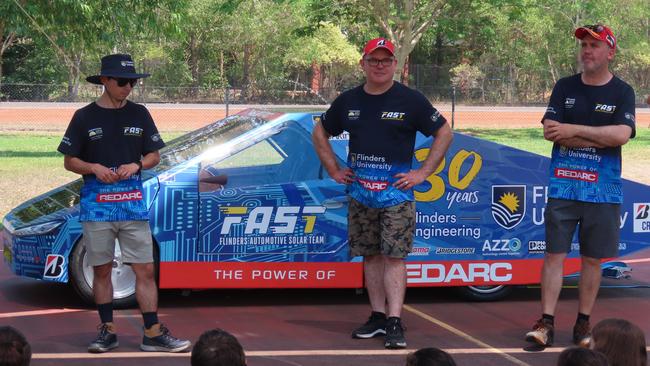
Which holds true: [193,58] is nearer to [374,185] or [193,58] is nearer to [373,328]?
[373,328]

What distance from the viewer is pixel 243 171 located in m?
7.70

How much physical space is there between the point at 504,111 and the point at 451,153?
34994 millimetres

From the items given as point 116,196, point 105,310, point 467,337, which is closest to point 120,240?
point 116,196

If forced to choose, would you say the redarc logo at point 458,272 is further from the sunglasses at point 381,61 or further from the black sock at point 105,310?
the black sock at point 105,310

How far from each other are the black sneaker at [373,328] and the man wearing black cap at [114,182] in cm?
120

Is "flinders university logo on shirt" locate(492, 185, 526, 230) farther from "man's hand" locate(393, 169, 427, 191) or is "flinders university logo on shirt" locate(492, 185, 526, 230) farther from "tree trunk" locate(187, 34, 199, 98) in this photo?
"tree trunk" locate(187, 34, 199, 98)

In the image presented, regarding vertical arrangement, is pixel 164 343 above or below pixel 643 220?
below

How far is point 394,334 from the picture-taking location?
6.52 m

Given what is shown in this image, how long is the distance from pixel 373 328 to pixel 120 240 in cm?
180

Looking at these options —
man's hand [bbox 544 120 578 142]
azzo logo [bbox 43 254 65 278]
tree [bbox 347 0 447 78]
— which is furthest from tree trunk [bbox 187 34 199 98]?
man's hand [bbox 544 120 578 142]

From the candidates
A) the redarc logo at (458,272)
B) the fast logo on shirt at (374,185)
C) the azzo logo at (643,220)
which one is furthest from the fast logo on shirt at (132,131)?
the azzo logo at (643,220)

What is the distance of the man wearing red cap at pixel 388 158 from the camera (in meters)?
6.50

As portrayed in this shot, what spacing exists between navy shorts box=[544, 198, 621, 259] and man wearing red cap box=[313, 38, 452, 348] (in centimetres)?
87

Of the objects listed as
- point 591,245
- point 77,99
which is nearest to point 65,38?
point 591,245
